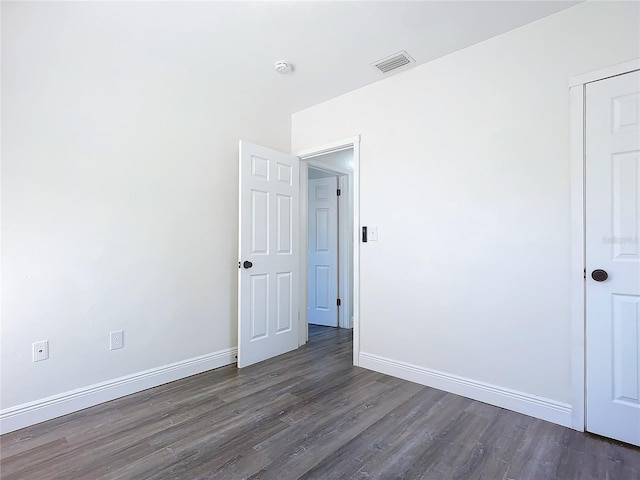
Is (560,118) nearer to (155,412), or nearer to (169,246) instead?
(169,246)

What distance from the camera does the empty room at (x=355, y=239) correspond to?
1.80m

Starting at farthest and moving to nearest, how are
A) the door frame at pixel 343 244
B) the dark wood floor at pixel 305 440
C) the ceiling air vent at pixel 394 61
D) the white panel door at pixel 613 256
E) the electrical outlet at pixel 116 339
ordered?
the door frame at pixel 343 244
the ceiling air vent at pixel 394 61
the electrical outlet at pixel 116 339
the white panel door at pixel 613 256
the dark wood floor at pixel 305 440

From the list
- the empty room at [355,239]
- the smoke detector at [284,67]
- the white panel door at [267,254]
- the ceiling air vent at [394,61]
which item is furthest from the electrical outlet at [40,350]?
the ceiling air vent at [394,61]

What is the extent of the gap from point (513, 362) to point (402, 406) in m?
0.78

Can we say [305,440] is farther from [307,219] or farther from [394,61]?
[394,61]

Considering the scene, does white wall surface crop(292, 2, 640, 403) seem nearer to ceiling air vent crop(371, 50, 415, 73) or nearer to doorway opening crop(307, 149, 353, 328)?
ceiling air vent crop(371, 50, 415, 73)

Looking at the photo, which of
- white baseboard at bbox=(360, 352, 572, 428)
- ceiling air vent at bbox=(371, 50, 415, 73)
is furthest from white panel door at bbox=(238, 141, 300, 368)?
ceiling air vent at bbox=(371, 50, 415, 73)

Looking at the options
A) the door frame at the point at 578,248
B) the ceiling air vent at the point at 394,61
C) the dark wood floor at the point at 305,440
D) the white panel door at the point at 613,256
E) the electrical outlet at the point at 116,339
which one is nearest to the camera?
the dark wood floor at the point at 305,440

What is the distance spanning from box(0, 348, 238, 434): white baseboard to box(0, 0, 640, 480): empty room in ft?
0.04

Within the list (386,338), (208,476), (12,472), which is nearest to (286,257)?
(386,338)

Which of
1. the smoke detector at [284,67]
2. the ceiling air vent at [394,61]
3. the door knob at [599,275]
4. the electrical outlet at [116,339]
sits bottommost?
the electrical outlet at [116,339]

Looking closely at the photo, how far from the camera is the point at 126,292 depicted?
241 cm

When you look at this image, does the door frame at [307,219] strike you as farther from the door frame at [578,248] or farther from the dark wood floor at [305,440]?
the door frame at [578,248]

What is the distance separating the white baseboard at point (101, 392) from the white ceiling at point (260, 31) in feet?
7.08
